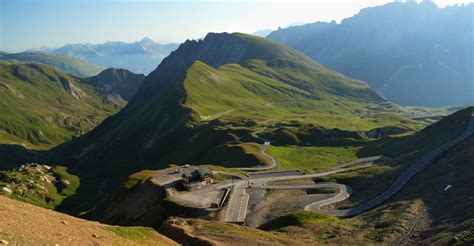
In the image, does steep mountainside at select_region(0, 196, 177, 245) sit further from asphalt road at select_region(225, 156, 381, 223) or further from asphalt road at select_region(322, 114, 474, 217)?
asphalt road at select_region(322, 114, 474, 217)

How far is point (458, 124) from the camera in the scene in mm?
131250

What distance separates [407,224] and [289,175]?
193 ft

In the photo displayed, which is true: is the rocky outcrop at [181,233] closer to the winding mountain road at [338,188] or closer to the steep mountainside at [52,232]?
the steep mountainside at [52,232]

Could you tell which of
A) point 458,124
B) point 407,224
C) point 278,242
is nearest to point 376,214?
point 407,224

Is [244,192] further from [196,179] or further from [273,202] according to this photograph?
[196,179]

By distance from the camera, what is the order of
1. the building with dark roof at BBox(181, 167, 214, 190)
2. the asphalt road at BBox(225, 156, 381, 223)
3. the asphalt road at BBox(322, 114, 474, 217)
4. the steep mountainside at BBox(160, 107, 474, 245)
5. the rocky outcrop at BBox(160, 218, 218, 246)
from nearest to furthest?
the rocky outcrop at BBox(160, 218, 218, 246), the steep mountainside at BBox(160, 107, 474, 245), the asphalt road at BBox(322, 114, 474, 217), the asphalt road at BBox(225, 156, 381, 223), the building with dark roof at BBox(181, 167, 214, 190)

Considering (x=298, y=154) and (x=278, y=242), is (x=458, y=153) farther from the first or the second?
(x=298, y=154)

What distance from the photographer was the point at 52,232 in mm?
37438

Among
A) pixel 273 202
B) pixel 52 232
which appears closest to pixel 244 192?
pixel 273 202

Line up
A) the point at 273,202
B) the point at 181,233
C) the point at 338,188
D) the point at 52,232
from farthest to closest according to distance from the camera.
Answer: the point at 338,188 → the point at 273,202 → the point at 181,233 → the point at 52,232

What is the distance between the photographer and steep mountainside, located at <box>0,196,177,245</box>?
1323 inches

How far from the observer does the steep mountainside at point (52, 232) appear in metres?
33.6

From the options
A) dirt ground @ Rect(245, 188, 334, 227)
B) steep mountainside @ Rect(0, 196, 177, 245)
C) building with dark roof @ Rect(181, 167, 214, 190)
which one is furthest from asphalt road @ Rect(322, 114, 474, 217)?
steep mountainside @ Rect(0, 196, 177, 245)

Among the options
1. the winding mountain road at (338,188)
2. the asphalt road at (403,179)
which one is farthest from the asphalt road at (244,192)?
the asphalt road at (403,179)
